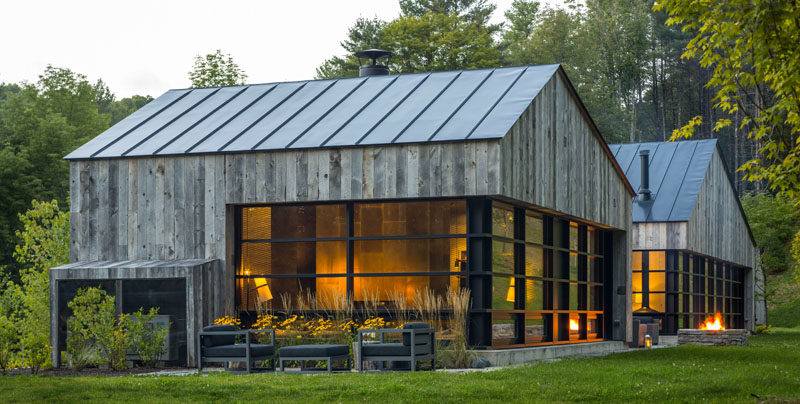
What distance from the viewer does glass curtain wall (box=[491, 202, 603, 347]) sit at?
1408cm

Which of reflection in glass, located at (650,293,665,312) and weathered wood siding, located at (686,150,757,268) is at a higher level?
weathered wood siding, located at (686,150,757,268)

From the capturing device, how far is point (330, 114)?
15516 millimetres

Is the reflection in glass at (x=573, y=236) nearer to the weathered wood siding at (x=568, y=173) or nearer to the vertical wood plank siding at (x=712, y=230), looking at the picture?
the weathered wood siding at (x=568, y=173)

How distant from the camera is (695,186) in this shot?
24.6 meters

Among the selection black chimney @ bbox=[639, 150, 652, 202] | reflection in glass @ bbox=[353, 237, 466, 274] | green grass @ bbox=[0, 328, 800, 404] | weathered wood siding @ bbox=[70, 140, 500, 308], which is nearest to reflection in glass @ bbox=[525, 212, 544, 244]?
reflection in glass @ bbox=[353, 237, 466, 274]

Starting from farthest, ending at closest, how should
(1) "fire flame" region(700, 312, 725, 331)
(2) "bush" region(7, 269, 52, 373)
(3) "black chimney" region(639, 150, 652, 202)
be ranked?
(3) "black chimney" region(639, 150, 652, 202) → (1) "fire flame" region(700, 312, 725, 331) → (2) "bush" region(7, 269, 52, 373)

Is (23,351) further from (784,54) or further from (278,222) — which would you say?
(784,54)

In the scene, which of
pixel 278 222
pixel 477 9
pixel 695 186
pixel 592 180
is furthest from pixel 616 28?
pixel 278 222

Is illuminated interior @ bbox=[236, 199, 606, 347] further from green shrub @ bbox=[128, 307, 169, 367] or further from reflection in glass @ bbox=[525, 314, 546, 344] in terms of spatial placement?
green shrub @ bbox=[128, 307, 169, 367]

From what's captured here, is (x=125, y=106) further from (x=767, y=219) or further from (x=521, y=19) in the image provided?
(x=767, y=219)

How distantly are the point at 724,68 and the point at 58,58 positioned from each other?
4072cm

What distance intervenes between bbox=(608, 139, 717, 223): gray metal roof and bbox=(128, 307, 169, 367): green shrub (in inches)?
537

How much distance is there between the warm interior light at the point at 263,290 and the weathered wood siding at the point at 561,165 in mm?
3936

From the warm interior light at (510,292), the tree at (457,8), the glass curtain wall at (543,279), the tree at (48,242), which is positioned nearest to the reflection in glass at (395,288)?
the glass curtain wall at (543,279)
